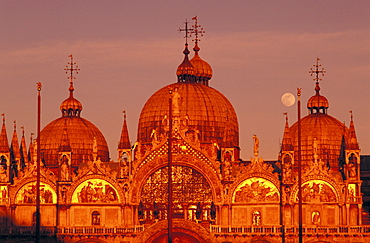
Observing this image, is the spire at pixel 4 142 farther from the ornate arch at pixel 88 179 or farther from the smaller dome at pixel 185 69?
the smaller dome at pixel 185 69

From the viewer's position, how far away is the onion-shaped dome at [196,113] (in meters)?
121

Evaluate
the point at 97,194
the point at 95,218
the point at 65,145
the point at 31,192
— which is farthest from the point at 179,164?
the point at 31,192

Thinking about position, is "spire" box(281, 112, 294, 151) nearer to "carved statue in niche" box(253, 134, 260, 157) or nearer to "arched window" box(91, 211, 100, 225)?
"carved statue in niche" box(253, 134, 260, 157)

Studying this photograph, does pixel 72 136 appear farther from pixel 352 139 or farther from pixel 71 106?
pixel 352 139

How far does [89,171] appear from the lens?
112562 mm

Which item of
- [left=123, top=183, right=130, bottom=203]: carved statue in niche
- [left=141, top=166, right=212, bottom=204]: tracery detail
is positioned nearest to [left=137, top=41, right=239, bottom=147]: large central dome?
[left=141, top=166, right=212, bottom=204]: tracery detail

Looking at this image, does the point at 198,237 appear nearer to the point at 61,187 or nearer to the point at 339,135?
the point at 61,187

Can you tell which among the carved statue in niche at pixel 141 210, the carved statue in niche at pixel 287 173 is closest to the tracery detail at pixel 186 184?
the carved statue in niche at pixel 141 210

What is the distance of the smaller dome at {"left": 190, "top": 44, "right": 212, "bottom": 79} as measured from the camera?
418ft

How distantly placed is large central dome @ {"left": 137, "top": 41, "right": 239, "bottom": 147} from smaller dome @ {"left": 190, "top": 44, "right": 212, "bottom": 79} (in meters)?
1.42

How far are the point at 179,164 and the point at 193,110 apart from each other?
37.6ft

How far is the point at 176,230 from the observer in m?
110

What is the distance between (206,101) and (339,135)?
528 inches

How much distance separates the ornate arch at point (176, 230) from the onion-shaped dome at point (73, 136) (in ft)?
59.8
